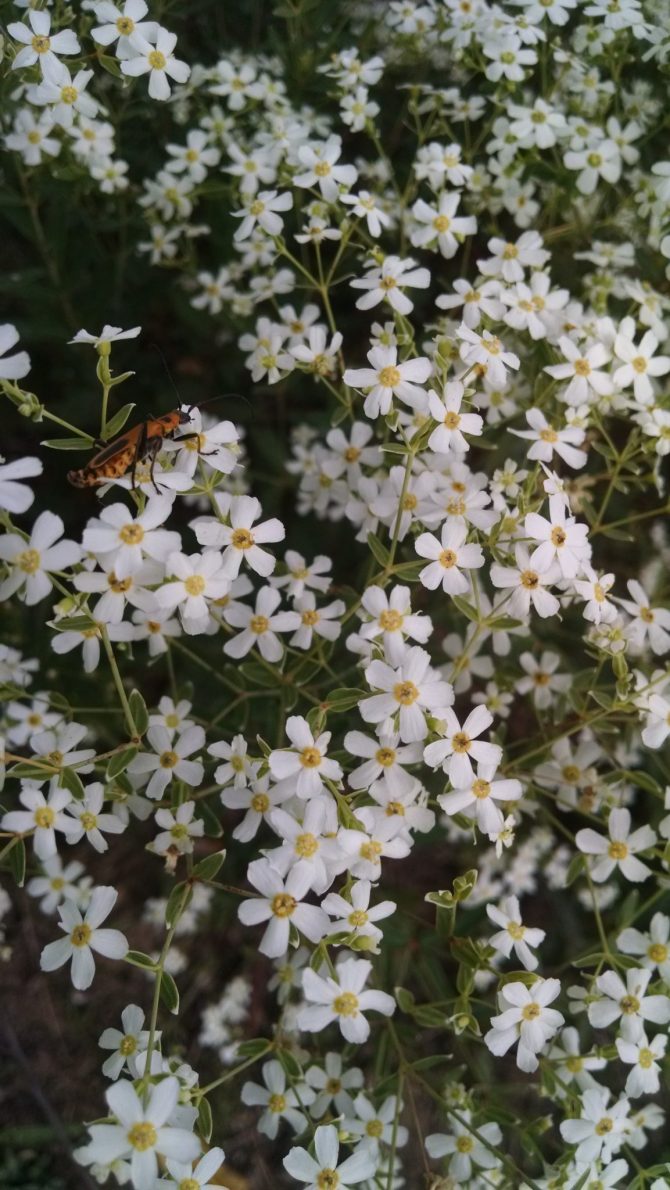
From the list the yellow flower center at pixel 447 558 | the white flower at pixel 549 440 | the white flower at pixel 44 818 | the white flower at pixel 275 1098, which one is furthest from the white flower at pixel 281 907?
the white flower at pixel 549 440

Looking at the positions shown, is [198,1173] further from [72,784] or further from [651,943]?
[651,943]

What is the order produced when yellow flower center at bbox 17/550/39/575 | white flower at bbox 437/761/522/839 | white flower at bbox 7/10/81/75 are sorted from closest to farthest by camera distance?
yellow flower center at bbox 17/550/39/575
white flower at bbox 437/761/522/839
white flower at bbox 7/10/81/75

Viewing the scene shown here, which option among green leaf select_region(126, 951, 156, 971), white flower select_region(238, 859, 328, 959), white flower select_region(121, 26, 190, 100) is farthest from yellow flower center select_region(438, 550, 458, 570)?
white flower select_region(121, 26, 190, 100)

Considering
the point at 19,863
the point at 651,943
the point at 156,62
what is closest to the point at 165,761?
the point at 19,863

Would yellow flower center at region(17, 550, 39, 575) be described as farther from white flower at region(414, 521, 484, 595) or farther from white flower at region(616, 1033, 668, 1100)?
white flower at region(616, 1033, 668, 1100)

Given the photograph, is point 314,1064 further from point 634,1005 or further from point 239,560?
point 239,560

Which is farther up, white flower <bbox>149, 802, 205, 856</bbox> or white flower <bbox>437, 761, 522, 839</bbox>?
white flower <bbox>437, 761, 522, 839</bbox>

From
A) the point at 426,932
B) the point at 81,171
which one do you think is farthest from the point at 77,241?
the point at 426,932

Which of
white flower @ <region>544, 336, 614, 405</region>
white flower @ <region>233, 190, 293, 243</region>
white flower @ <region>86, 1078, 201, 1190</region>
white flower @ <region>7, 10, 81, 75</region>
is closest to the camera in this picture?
white flower @ <region>86, 1078, 201, 1190</region>
